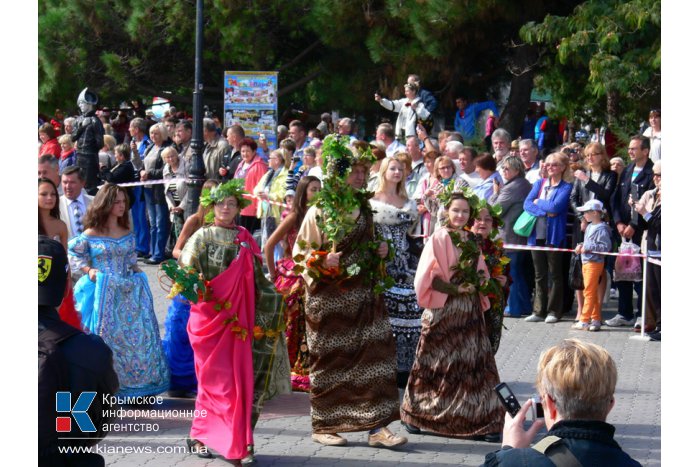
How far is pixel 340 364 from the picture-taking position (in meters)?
7.65

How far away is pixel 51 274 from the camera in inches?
171

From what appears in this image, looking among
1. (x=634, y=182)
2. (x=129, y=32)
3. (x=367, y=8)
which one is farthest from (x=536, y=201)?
(x=129, y=32)

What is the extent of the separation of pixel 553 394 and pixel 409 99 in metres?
→ 13.2

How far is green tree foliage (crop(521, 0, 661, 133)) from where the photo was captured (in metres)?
14.8

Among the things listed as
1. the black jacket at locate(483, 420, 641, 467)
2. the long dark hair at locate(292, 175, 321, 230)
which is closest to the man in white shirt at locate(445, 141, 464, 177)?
the long dark hair at locate(292, 175, 321, 230)

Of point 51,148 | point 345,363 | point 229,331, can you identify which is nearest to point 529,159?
point 345,363

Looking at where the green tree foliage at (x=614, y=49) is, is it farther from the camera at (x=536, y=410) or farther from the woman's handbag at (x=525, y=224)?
the camera at (x=536, y=410)

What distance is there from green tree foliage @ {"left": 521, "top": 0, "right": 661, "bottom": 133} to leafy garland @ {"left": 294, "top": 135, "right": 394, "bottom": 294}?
7.85m

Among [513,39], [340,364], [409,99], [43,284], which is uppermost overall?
[513,39]

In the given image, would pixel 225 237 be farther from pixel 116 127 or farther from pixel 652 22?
pixel 116 127

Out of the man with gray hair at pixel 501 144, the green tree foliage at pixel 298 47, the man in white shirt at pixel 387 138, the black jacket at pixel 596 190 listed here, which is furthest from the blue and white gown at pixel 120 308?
the green tree foliage at pixel 298 47

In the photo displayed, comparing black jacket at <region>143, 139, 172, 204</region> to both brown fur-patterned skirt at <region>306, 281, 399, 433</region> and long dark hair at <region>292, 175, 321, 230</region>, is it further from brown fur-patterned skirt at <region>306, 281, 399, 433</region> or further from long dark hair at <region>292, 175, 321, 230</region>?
brown fur-patterned skirt at <region>306, 281, 399, 433</region>

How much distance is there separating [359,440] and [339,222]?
5.21 feet

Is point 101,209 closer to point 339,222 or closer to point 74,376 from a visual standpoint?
point 339,222
